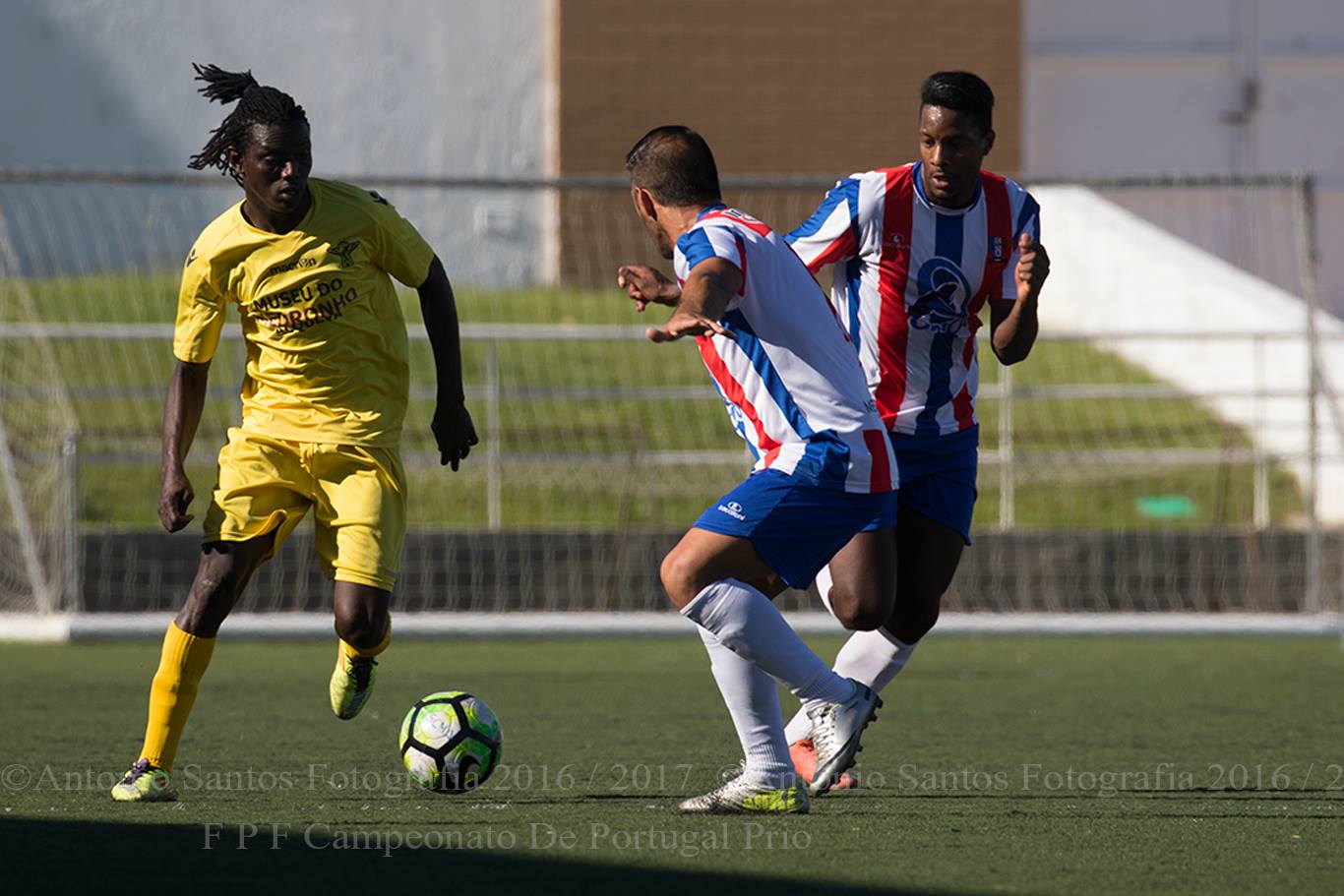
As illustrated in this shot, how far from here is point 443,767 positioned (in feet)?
17.1

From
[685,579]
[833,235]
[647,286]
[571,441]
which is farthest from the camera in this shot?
[571,441]

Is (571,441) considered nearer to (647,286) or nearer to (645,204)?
(645,204)

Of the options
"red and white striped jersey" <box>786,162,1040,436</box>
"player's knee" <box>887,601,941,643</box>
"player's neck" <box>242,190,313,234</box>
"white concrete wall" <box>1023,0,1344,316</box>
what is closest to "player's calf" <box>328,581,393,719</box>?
"player's neck" <box>242,190,313,234</box>

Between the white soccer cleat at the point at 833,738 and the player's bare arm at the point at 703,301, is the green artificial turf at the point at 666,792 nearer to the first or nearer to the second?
the white soccer cleat at the point at 833,738

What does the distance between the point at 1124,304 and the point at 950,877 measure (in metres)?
16.3

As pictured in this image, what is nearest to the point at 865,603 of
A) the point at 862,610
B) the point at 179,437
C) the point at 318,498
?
the point at 862,610

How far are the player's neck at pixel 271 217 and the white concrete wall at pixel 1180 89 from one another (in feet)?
71.6

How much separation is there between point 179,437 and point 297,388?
0.36 m

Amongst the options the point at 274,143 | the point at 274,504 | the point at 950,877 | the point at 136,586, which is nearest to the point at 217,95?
the point at 274,143

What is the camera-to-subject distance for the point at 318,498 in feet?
18.3

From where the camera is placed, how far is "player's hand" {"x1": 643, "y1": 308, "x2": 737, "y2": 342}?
4.28m

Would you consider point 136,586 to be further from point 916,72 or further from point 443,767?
point 916,72

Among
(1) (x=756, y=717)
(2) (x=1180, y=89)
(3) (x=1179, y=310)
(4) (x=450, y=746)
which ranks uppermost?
(2) (x=1180, y=89)

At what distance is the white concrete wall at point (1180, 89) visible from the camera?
86.8 feet
